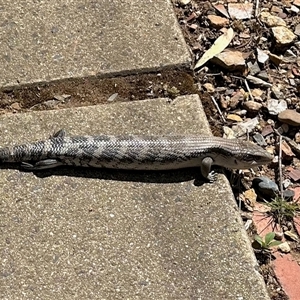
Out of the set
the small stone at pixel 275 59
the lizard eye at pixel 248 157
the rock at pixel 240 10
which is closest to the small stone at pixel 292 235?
the lizard eye at pixel 248 157

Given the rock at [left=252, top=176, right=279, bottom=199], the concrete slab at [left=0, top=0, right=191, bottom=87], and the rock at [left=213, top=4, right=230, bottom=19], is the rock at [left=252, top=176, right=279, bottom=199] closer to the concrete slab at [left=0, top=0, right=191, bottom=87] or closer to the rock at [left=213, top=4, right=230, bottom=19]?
the concrete slab at [left=0, top=0, right=191, bottom=87]

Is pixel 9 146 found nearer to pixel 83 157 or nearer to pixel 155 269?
pixel 83 157

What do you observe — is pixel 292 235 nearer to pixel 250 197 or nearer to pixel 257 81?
pixel 250 197

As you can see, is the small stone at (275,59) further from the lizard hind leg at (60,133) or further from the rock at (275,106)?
the lizard hind leg at (60,133)

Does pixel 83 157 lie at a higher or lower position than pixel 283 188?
higher

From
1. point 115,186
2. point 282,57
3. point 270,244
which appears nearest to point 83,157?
point 115,186
